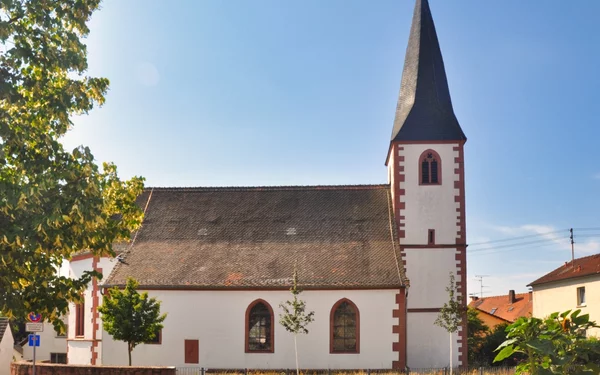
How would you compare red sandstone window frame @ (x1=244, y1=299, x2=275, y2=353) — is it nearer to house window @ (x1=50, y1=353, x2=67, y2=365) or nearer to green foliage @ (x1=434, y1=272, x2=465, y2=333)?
green foliage @ (x1=434, y1=272, x2=465, y2=333)

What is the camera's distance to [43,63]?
35.8ft

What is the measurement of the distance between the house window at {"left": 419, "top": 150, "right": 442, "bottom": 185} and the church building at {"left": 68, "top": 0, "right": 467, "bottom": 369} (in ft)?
0.16

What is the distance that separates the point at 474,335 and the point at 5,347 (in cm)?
2392

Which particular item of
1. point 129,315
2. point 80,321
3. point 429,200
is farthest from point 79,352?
point 429,200

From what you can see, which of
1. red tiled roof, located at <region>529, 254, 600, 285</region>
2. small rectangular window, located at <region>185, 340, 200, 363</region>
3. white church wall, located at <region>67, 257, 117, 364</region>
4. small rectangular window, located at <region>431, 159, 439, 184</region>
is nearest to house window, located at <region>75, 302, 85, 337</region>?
white church wall, located at <region>67, 257, 117, 364</region>

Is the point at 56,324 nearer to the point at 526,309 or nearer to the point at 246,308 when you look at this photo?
the point at 246,308

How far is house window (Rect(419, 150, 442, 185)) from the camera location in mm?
29281

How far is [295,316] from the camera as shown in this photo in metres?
23.3

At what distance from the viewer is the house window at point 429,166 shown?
29281 millimetres

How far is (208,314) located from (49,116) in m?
16.4

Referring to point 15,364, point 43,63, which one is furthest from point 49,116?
point 15,364

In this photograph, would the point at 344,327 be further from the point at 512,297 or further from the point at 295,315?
the point at 512,297

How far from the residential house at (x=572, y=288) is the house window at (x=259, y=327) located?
18116mm

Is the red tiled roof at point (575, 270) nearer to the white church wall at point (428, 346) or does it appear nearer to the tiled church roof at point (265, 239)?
the white church wall at point (428, 346)
